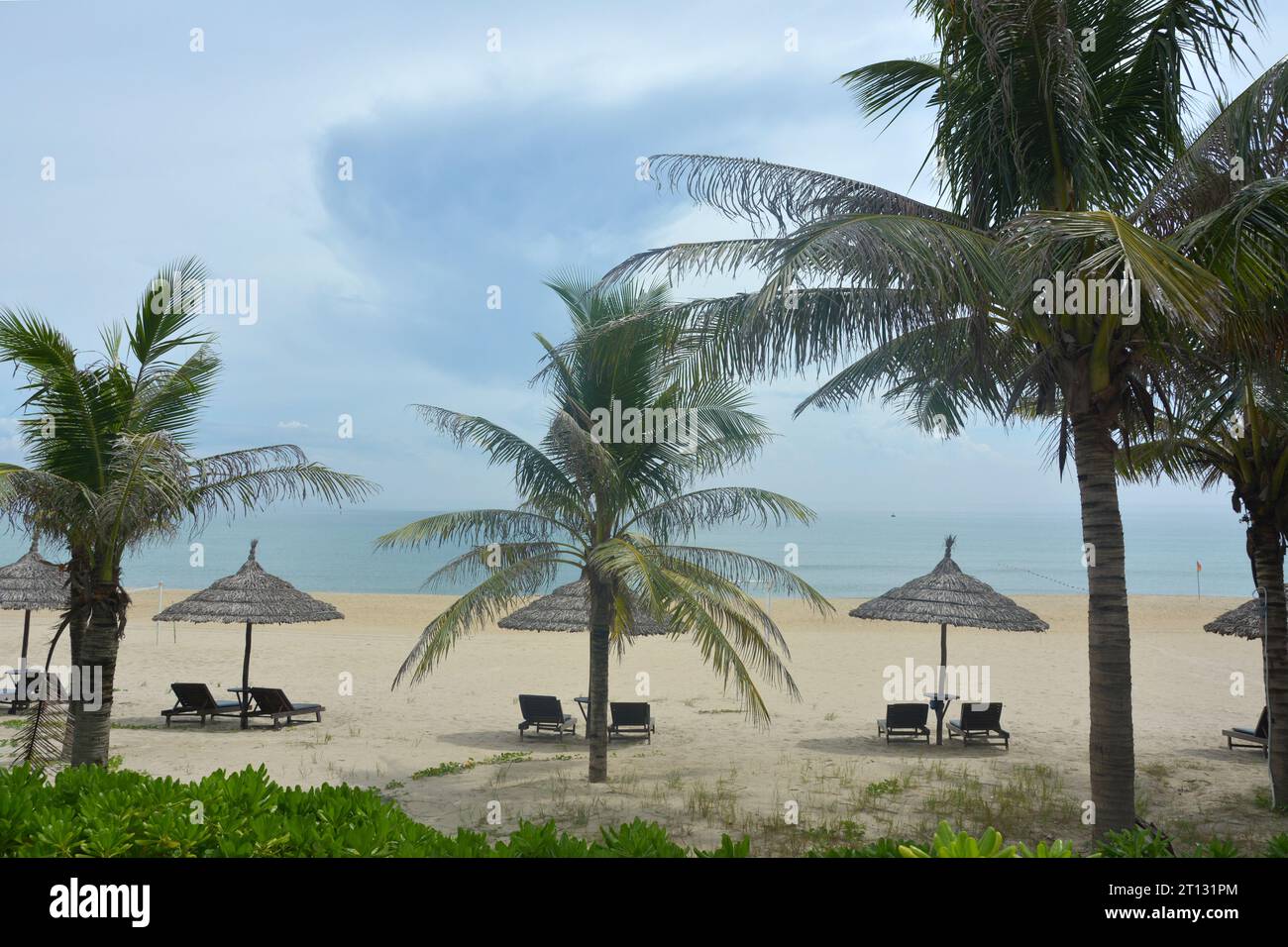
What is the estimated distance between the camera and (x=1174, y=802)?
383 inches

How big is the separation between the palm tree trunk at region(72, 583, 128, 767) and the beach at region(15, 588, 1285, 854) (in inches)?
72.9

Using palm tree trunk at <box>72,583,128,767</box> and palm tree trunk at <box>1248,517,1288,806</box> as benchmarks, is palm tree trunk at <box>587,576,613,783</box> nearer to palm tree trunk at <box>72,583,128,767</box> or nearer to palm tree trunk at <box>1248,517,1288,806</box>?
palm tree trunk at <box>72,583,128,767</box>

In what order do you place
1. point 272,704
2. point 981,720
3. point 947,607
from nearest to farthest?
point 981,720
point 272,704
point 947,607

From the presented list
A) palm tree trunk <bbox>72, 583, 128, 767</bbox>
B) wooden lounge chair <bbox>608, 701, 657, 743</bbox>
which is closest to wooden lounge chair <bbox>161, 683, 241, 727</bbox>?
palm tree trunk <bbox>72, 583, 128, 767</bbox>

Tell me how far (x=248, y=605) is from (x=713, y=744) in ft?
23.8

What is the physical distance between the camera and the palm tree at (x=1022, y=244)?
655cm

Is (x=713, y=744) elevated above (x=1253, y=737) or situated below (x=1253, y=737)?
below

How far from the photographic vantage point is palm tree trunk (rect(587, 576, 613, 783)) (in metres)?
10.3

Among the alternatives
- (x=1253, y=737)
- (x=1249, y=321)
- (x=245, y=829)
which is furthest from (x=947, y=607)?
(x=245, y=829)

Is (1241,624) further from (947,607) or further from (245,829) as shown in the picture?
(245,829)

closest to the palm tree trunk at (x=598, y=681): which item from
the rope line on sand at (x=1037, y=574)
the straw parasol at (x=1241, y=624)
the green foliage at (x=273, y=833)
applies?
the green foliage at (x=273, y=833)

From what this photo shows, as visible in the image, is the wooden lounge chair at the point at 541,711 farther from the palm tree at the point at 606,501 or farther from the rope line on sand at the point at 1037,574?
the rope line on sand at the point at 1037,574

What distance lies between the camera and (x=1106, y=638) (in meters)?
7.17
